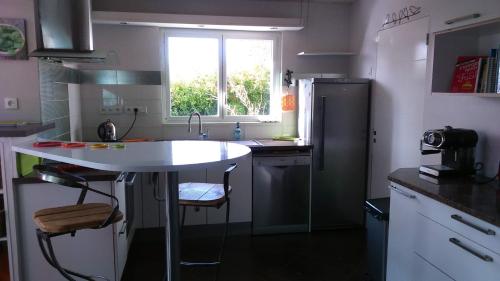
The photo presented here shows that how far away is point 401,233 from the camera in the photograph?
7.27ft

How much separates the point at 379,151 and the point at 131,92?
2.63 m

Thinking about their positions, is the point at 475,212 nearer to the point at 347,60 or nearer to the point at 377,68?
the point at 377,68

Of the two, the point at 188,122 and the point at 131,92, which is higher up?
the point at 131,92

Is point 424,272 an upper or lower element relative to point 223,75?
lower

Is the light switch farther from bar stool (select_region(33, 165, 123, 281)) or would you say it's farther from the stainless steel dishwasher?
the stainless steel dishwasher

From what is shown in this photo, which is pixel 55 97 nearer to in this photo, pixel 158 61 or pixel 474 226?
pixel 158 61

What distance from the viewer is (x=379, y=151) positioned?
3.64 m

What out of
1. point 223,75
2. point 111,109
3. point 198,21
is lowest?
point 111,109

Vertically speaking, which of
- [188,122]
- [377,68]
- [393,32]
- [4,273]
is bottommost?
[4,273]

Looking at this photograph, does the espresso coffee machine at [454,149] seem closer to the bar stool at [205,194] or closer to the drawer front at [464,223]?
the drawer front at [464,223]

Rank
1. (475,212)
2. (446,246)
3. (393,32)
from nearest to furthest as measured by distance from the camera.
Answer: (475,212) < (446,246) < (393,32)

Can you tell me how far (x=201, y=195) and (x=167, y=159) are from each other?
2.15 ft

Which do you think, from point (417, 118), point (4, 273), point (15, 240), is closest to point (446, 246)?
point (417, 118)

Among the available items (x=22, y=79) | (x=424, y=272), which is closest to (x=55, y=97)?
(x=22, y=79)
